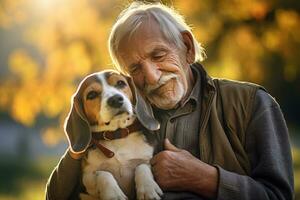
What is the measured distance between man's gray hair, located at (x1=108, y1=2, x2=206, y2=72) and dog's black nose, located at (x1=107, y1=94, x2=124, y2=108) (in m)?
0.29

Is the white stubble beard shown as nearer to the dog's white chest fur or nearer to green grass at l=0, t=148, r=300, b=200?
the dog's white chest fur

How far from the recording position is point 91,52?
4.09 metres

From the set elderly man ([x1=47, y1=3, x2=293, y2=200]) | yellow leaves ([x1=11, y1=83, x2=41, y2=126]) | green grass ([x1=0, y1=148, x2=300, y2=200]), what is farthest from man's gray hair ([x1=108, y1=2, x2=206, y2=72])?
green grass ([x1=0, y1=148, x2=300, y2=200])

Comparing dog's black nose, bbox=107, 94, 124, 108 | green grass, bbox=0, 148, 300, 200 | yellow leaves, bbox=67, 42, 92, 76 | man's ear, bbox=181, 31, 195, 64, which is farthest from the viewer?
green grass, bbox=0, 148, 300, 200

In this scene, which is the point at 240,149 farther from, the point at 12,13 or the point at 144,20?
the point at 12,13

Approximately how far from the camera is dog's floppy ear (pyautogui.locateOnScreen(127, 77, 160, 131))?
1.88 m

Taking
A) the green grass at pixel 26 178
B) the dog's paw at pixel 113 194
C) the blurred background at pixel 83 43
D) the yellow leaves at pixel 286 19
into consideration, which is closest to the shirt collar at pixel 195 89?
the dog's paw at pixel 113 194

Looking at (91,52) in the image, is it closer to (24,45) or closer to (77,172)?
(24,45)

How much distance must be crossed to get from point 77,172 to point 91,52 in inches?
85.5

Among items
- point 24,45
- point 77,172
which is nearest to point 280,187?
point 77,172

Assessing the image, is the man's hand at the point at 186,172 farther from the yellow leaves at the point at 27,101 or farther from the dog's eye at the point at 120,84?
the yellow leaves at the point at 27,101

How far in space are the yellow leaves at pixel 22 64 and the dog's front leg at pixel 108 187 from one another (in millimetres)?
2665

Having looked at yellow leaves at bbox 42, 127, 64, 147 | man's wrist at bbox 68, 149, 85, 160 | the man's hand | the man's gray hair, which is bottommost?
yellow leaves at bbox 42, 127, 64, 147

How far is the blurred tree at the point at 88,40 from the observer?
13.5 feet
